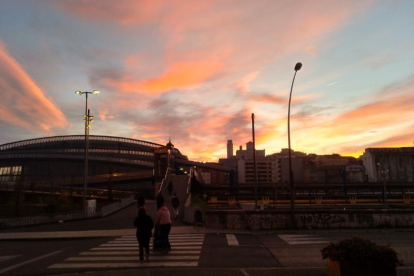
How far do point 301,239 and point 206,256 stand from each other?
6.11 m

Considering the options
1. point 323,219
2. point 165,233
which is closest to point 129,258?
point 165,233

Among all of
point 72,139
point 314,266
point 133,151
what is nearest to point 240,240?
point 314,266

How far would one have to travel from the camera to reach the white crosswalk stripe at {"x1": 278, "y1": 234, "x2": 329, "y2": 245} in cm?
1420

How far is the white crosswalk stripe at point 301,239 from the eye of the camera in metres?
14.2

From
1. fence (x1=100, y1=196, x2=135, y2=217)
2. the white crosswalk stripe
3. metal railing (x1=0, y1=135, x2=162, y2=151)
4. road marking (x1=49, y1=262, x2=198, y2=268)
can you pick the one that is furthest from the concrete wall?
metal railing (x1=0, y1=135, x2=162, y2=151)

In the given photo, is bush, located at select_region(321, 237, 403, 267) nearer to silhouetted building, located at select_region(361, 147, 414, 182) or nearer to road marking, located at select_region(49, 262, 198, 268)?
road marking, located at select_region(49, 262, 198, 268)

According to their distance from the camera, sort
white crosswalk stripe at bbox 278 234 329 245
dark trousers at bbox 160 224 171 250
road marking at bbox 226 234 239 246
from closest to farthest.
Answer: dark trousers at bbox 160 224 171 250
road marking at bbox 226 234 239 246
white crosswalk stripe at bbox 278 234 329 245

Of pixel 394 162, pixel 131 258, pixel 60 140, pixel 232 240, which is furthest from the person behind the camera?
pixel 394 162

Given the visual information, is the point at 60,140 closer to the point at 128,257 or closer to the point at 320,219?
the point at 320,219

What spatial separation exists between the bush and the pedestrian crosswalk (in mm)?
4430

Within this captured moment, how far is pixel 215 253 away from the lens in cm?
1166

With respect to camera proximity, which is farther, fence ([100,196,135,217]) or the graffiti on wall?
fence ([100,196,135,217])

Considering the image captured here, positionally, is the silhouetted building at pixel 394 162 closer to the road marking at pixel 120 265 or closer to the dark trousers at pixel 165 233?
the dark trousers at pixel 165 233

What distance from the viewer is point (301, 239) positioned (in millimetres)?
15203
